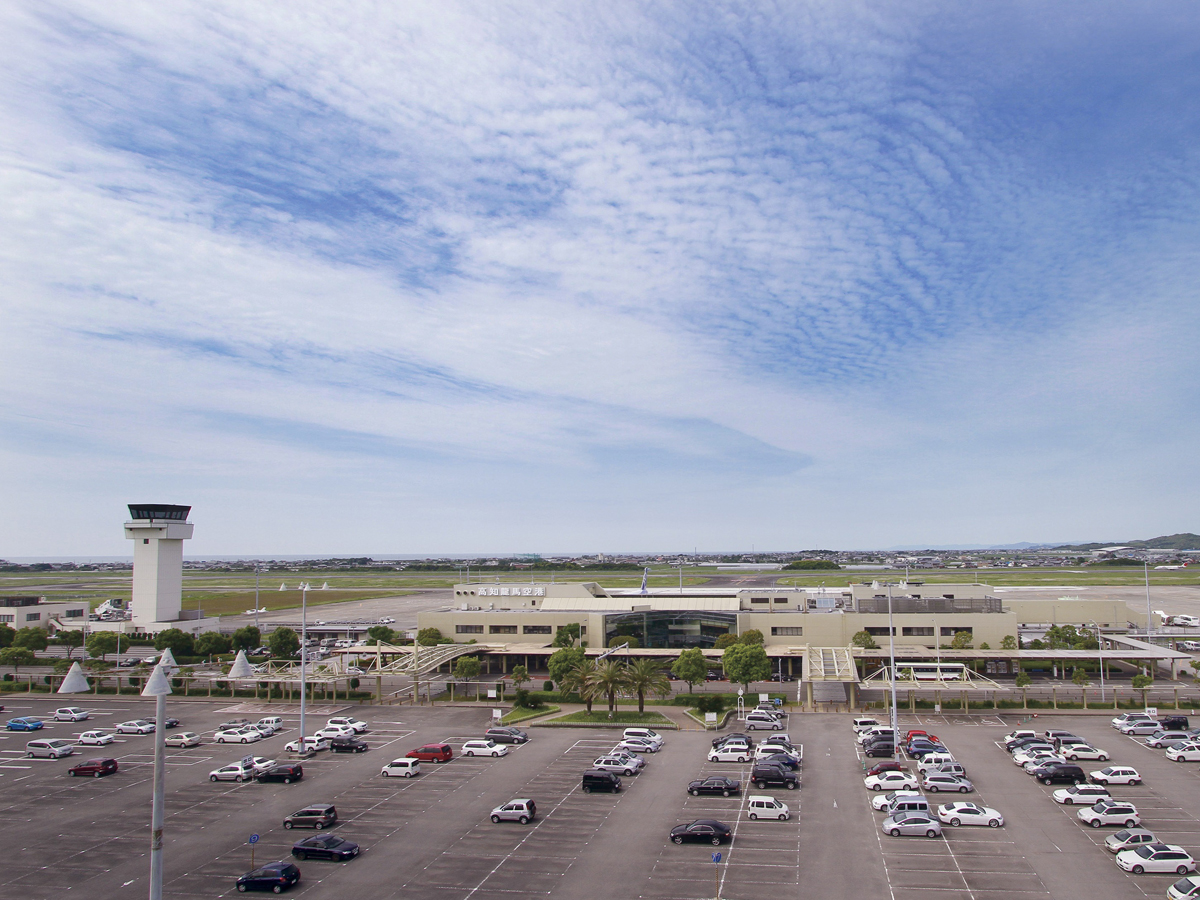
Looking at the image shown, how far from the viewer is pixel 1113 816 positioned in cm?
3631

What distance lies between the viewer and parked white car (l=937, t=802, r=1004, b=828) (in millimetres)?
36562

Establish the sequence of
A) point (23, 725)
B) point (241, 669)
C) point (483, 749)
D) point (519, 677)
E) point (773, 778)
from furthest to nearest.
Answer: point (519, 677)
point (23, 725)
point (241, 669)
point (483, 749)
point (773, 778)

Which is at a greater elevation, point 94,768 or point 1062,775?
point 94,768

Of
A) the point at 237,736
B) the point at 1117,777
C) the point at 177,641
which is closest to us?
the point at 1117,777

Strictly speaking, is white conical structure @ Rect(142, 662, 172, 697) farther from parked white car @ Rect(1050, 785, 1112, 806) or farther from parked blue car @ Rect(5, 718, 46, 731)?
parked blue car @ Rect(5, 718, 46, 731)

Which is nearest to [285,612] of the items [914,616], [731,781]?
[914,616]

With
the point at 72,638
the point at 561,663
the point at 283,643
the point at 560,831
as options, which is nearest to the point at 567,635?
the point at 561,663

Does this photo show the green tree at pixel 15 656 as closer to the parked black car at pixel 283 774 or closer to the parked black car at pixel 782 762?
the parked black car at pixel 283 774

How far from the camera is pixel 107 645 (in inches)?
3812

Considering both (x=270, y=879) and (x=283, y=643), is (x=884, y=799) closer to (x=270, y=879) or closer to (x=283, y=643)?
(x=270, y=879)

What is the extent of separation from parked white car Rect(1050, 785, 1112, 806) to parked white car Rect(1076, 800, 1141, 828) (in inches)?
112

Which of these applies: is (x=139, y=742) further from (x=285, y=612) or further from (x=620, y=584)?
(x=620, y=584)

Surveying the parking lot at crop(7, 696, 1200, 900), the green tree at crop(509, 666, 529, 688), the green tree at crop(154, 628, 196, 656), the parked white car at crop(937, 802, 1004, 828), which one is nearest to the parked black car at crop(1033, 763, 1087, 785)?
the parking lot at crop(7, 696, 1200, 900)

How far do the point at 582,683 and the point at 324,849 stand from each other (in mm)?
30308
